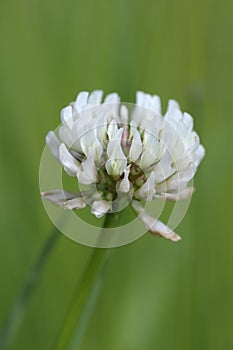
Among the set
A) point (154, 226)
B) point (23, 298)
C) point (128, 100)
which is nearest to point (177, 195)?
point (154, 226)

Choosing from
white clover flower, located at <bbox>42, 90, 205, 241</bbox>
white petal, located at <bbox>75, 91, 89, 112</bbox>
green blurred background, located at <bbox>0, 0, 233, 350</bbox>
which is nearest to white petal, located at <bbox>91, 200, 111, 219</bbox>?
white clover flower, located at <bbox>42, 90, 205, 241</bbox>

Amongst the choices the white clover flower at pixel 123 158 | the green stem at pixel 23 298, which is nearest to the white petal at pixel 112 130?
the white clover flower at pixel 123 158

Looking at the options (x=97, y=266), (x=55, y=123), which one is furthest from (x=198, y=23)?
(x=97, y=266)

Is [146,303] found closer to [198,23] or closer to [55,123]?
[55,123]

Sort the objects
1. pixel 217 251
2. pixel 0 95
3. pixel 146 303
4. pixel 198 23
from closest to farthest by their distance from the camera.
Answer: pixel 146 303
pixel 217 251
pixel 0 95
pixel 198 23

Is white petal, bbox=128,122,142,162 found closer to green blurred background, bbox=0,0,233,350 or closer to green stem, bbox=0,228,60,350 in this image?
green stem, bbox=0,228,60,350

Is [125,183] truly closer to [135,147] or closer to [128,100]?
[135,147]

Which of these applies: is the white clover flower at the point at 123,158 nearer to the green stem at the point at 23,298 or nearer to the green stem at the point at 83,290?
the green stem at the point at 83,290
